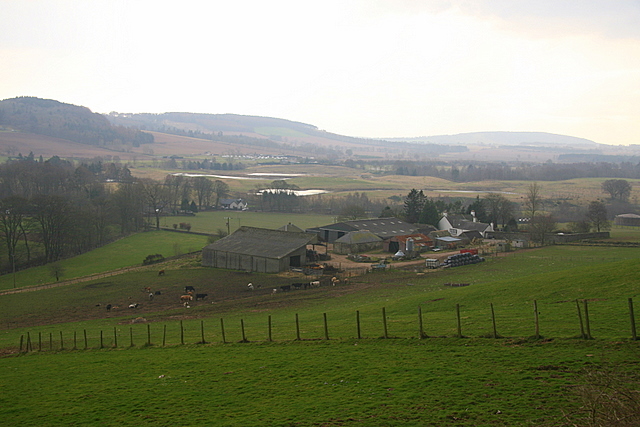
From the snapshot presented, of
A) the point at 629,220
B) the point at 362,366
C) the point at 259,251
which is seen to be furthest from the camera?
the point at 629,220

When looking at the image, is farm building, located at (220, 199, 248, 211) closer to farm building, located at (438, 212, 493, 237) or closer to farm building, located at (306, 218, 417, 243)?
farm building, located at (306, 218, 417, 243)

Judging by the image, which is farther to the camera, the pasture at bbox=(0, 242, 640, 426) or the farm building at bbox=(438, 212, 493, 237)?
the farm building at bbox=(438, 212, 493, 237)

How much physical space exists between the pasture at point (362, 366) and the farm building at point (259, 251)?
2360 centimetres

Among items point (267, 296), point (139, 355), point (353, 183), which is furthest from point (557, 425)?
point (353, 183)

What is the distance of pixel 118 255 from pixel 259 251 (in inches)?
960

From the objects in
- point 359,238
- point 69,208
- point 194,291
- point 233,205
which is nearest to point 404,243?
point 359,238

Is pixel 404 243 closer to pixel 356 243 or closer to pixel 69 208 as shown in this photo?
pixel 356 243

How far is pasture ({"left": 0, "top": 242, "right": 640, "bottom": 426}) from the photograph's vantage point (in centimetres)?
1197

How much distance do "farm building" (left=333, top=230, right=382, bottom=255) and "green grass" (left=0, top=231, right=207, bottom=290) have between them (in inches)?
797

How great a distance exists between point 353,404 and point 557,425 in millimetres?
4579

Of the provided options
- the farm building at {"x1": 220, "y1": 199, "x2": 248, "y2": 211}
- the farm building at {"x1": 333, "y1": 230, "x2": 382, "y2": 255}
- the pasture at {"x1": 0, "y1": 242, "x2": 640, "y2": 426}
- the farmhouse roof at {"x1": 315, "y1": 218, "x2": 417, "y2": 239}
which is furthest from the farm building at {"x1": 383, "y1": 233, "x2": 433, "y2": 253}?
the farm building at {"x1": 220, "y1": 199, "x2": 248, "y2": 211}

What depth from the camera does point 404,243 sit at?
66.7 m

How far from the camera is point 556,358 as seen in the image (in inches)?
537

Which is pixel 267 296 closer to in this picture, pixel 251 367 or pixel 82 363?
pixel 82 363
